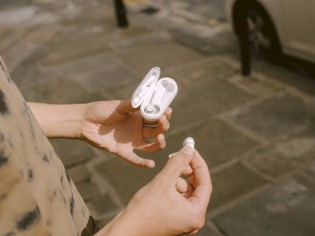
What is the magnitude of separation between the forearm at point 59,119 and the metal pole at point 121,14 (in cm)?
543

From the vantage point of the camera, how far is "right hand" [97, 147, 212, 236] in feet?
3.51

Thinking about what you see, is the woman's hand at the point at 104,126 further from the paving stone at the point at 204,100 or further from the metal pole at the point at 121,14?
the metal pole at the point at 121,14

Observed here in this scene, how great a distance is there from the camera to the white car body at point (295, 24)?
13.5 ft

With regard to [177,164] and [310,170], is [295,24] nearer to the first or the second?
[310,170]

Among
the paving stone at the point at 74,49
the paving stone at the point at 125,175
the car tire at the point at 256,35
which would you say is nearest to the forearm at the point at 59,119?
the paving stone at the point at 125,175

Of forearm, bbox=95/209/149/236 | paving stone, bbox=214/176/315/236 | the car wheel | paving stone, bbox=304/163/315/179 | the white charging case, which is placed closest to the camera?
forearm, bbox=95/209/149/236

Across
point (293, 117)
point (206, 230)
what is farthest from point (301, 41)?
point (206, 230)

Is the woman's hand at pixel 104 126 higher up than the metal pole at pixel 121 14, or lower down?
higher up

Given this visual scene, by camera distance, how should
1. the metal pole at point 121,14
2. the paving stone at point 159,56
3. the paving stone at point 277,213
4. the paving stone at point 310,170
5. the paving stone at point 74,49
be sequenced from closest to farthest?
the paving stone at point 277,213, the paving stone at point 310,170, the paving stone at point 159,56, the paving stone at point 74,49, the metal pole at point 121,14

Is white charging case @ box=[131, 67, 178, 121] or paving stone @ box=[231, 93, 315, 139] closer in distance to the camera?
white charging case @ box=[131, 67, 178, 121]

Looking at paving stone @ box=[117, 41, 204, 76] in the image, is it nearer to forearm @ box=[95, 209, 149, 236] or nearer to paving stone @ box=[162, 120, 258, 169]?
paving stone @ box=[162, 120, 258, 169]

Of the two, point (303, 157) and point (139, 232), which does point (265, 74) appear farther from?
point (139, 232)

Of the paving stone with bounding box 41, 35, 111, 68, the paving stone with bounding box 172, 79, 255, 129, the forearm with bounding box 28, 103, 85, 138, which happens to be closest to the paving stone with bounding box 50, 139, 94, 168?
the paving stone with bounding box 172, 79, 255, 129

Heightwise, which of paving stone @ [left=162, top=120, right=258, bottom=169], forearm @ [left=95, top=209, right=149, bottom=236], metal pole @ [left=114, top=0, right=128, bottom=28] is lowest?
paving stone @ [left=162, top=120, right=258, bottom=169]
